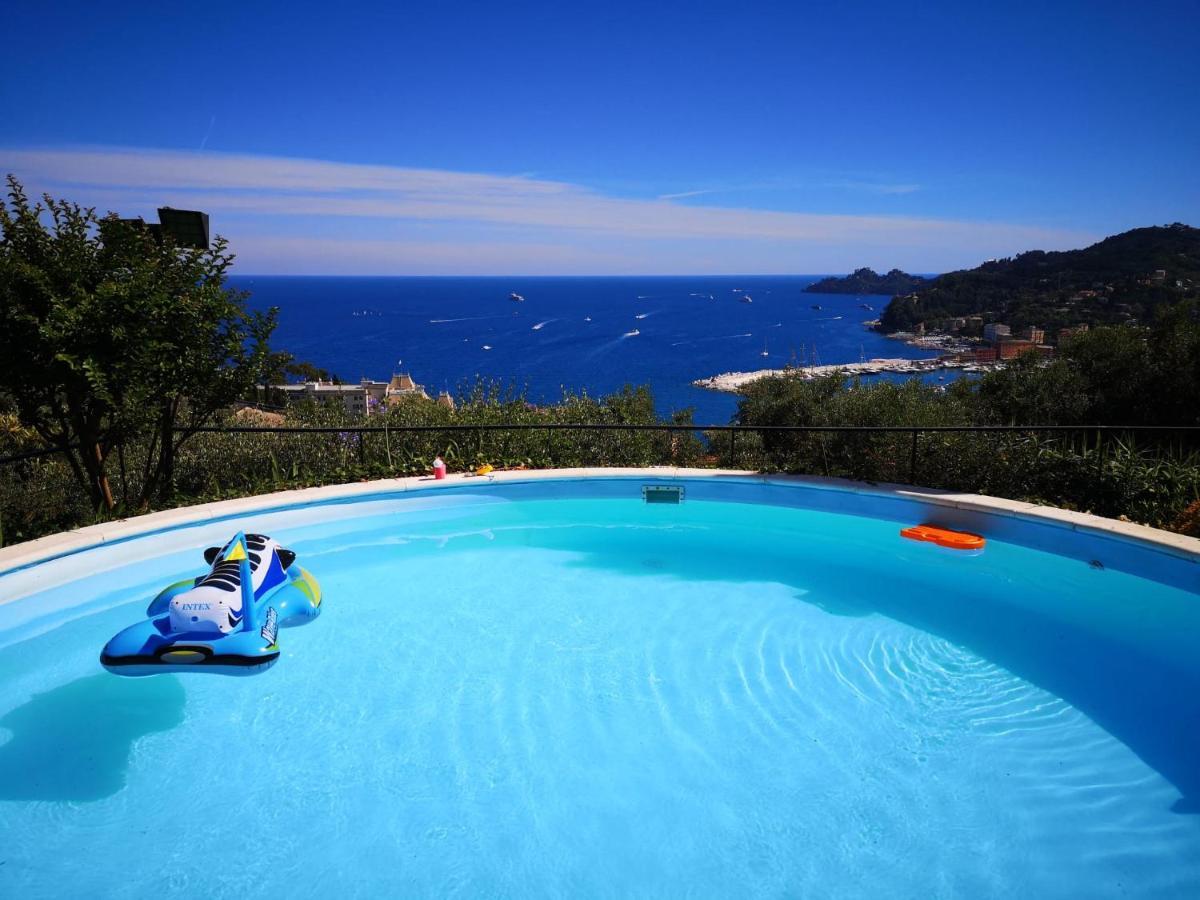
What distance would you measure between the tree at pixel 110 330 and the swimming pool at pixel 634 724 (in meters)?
1.21

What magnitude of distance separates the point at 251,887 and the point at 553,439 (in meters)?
6.72

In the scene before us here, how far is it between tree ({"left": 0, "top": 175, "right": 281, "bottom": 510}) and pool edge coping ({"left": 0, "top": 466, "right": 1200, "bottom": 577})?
2.84 feet

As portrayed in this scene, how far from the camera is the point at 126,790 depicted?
3.91 metres

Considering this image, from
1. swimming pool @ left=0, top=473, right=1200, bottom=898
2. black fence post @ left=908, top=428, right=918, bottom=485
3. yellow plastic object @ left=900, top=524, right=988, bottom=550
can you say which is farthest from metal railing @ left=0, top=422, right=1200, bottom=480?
yellow plastic object @ left=900, top=524, right=988, bottom=550

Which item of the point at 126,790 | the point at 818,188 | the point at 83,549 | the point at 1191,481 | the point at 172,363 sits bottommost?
the point at 126,790

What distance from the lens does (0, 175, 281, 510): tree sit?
613 cm

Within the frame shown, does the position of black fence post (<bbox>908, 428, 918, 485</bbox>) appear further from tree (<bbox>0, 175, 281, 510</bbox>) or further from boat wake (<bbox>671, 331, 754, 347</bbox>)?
boat wake (<bbox>671, 331, 754, 347</bbox>)

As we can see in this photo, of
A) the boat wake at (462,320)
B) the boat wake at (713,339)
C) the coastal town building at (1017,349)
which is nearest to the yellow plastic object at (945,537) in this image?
the coastal town building at (1017,349)

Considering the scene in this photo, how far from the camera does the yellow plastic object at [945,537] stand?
680cm

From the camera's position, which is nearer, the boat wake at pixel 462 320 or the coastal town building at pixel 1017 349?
the coastal town building at pixel 1017 349

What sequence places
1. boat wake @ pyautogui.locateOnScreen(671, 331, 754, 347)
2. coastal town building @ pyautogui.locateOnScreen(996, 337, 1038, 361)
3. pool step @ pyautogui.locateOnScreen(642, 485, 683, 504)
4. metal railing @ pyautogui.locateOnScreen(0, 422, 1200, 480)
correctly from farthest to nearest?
boat wake @ pyautogui.locateOnScreen(671, 331, 754, 347) < coastal town building @ pyautogui.locateOnScreen(996, 337, 1038, 361) < pool step @ pyautogui.locateOnScreen(642, 485, 683, 504) < metal railing @ pyautogui.locateOnScreen(0, 422, 1200, 480)

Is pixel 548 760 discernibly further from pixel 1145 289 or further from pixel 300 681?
pixel 1145 289

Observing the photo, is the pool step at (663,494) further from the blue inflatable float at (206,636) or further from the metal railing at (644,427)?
the blue inflatable float at (206,636)

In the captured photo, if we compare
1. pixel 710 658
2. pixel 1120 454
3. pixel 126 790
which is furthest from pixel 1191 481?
pixel 126 790
